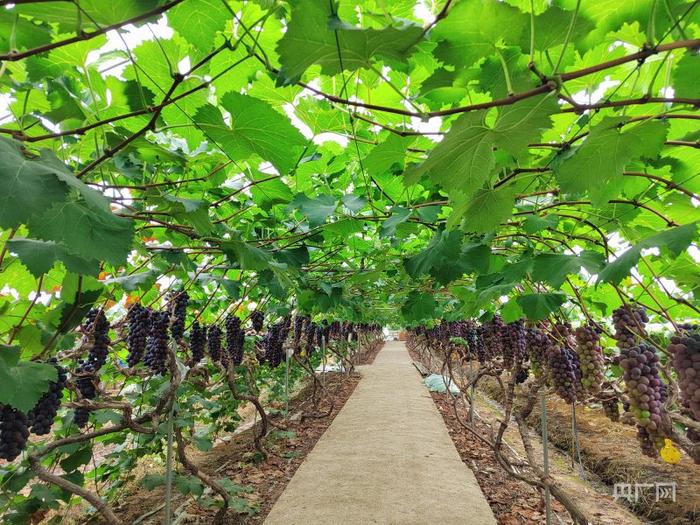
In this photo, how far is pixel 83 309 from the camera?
205 centimetres

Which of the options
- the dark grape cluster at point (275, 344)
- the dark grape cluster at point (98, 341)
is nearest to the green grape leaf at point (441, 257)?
the dark grape cluster at point (98, 341)

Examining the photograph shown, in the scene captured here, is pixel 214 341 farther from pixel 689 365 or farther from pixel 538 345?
pixel 689 365

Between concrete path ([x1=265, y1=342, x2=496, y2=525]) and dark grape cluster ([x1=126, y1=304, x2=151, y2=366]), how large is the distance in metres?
2.34

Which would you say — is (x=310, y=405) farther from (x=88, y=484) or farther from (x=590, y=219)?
(x=590, y=219)

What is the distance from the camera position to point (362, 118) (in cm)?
129

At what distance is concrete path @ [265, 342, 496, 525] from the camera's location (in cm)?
457

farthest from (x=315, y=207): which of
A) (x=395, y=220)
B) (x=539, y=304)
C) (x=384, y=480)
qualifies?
(x=384, y=480)

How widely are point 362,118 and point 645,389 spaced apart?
215 cm

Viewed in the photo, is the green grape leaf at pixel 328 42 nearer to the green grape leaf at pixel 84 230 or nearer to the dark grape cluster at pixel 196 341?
the green grape leaf at pixel 84 230

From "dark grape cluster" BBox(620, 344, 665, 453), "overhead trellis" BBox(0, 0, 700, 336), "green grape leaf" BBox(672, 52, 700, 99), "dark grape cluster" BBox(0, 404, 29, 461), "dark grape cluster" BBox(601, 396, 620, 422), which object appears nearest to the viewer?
"overhead trellis" BBox(0, 0, 700, 336)

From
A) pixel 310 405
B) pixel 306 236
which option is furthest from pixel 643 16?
pixel 310 405

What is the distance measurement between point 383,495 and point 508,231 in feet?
12.7

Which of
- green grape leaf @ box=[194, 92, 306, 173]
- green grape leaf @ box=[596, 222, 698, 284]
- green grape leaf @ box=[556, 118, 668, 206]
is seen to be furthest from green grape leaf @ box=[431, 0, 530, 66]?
green grape leaf @ box=[596, 222, 698, 284]

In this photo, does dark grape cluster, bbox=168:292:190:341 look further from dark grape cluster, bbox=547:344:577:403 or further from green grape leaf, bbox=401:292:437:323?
dark grape cluster, bbox=547:344:577:403
